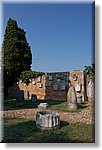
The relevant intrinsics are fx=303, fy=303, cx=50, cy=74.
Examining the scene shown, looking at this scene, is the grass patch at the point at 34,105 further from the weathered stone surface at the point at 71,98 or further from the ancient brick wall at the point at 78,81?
the ancient brick wall at the point at 78,81

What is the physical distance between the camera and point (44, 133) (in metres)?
3.36

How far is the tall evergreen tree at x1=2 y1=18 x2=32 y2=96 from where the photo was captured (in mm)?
3494

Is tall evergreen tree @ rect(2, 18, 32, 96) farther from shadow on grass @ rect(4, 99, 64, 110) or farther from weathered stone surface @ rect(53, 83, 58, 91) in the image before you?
weathered stone surface @ rect(53, 83, 58, 91)

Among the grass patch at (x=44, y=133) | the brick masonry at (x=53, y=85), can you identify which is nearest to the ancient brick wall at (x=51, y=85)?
the brick masonry at (x=53, y=85)

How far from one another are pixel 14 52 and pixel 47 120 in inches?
34.5

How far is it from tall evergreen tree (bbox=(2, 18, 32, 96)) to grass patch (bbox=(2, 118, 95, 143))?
52 centimetres

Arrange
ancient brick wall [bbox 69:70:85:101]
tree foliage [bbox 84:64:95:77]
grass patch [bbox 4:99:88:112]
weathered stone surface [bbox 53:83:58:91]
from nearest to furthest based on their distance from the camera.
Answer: tree foliage [bbox 84:64:95:77] → grass patch [bbox 4:99:88:112] → ancient brick wall [bbox 69:70:85:101] → weathered stone surface [bbox 53:83:58:91]

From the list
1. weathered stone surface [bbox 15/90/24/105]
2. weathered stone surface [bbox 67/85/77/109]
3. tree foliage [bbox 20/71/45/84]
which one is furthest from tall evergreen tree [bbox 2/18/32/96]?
weathered stone surface [bbox 67/85/77/109]

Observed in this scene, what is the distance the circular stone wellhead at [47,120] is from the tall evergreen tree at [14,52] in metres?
0.52

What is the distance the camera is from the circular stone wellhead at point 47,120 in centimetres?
345

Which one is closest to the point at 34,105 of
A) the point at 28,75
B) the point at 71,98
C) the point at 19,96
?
the point at 19,96

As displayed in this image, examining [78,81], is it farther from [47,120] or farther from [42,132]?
[42,132]

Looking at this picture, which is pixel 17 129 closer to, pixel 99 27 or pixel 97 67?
pixel 97 67

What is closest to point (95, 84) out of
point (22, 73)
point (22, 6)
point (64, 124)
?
point (64, 124)
